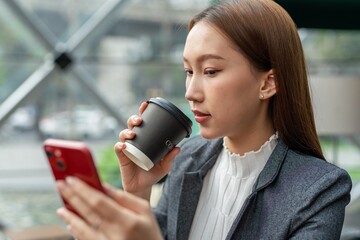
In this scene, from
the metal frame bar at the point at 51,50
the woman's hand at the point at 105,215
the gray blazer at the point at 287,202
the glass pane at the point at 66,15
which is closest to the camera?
the woman's hand at the point at 105,215

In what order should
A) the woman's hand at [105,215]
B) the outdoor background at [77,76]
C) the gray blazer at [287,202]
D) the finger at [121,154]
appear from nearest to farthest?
the woman's hand at [105,215] → the gray blazer at [287,202] → the finger at [121,154] → the outdoor background at [77,76]

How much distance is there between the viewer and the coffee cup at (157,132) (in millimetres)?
995

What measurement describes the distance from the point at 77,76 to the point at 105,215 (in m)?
3.61

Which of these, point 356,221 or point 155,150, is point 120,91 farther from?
point 155,150

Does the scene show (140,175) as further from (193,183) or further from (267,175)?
(267,175)

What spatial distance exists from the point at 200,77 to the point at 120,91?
368 centimetres

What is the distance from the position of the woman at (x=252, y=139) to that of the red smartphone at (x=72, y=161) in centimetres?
24

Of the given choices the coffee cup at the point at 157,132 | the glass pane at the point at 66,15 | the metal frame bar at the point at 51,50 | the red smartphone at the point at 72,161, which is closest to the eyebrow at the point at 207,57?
the coffee cup at the point at 157,132

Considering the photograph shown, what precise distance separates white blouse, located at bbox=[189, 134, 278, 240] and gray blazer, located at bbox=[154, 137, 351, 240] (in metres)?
0.02

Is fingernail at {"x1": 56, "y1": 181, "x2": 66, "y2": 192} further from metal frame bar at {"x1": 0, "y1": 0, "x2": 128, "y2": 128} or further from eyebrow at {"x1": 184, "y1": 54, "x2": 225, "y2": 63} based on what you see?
metal frame bar at {"x1": 0, "y1": 0, "x2": 128, "y2": 128}

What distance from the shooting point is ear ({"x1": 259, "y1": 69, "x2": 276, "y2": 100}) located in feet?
3.39

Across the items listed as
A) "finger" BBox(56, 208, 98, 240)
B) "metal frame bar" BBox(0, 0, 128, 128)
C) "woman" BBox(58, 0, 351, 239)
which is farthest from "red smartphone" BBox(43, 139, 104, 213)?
"metal frame bar" BBox(0, 0, 128, 128)

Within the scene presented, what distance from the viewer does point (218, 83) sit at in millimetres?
990

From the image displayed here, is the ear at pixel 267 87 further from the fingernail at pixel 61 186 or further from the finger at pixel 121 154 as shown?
the fingernail at pixel 61 186
